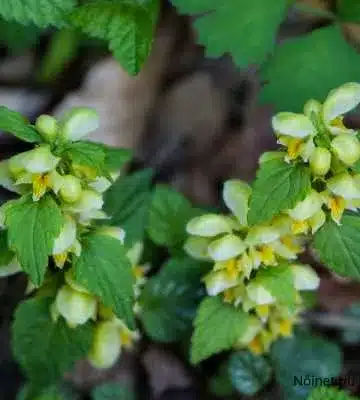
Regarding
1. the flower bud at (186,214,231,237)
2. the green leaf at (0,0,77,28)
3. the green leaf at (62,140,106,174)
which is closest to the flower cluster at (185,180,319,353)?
the flower bud at (186,214,231,237)

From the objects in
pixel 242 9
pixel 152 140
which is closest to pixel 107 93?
pixel 152 140

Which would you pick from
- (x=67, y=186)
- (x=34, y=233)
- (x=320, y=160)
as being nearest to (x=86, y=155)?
(x=67, y=186)

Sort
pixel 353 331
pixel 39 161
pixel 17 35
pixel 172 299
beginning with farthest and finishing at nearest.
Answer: pixel 17 35 < pixel 353 331 < pixel 172 299 < pixel 39 161

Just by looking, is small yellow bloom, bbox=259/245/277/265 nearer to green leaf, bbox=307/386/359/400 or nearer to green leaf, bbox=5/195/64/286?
green leaf, bbox=307/386/359/400

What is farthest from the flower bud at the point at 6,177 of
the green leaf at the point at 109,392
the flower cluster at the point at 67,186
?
the green leaf at the point at 109,392

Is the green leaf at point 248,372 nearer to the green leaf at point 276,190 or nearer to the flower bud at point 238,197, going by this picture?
the flower bud at point 238,197

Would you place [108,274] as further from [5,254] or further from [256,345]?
[256,345]
